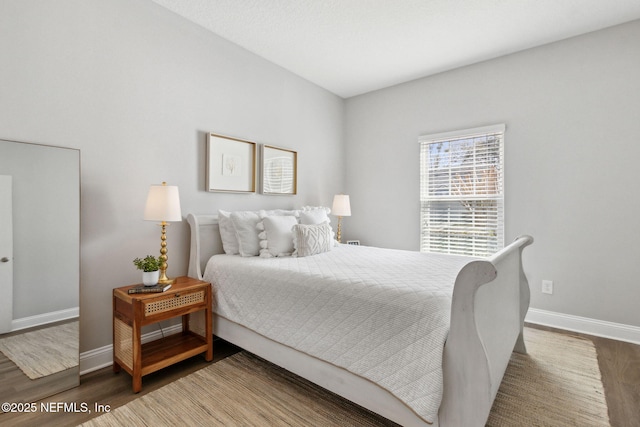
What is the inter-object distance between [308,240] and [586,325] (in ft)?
8.70

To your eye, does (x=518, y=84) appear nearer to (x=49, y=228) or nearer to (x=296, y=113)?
(x=296, y=113)

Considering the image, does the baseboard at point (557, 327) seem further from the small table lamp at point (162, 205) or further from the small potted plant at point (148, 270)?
the small table lamp at point (162, 205)

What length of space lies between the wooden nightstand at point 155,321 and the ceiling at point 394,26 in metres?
2.21

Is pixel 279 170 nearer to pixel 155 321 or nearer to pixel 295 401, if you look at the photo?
pixel 155 321

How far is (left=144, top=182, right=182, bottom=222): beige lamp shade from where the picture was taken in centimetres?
206

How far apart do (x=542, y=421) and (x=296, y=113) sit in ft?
11.2

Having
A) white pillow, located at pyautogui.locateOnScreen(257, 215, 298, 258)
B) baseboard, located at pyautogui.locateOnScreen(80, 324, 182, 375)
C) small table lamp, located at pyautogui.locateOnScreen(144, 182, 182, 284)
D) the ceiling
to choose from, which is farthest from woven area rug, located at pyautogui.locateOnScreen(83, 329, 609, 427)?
the ceiling

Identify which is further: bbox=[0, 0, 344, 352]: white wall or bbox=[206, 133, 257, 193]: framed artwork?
bbox=[206, 133, 257, 193]: framed artwork

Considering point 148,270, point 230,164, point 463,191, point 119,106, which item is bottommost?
point 148,270

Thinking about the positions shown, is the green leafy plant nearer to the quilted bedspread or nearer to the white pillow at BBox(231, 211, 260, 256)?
the quilted bedspread

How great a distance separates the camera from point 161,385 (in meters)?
1.94

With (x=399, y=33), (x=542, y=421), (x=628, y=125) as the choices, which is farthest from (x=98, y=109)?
(x=628, y=125)

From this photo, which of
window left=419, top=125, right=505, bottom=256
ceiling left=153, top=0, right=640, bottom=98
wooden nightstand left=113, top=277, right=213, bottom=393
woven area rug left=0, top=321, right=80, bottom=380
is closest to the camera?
woven area rug left=0, top=321, right=80, bottom=380

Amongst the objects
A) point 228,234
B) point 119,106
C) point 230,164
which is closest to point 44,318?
point 228,234
